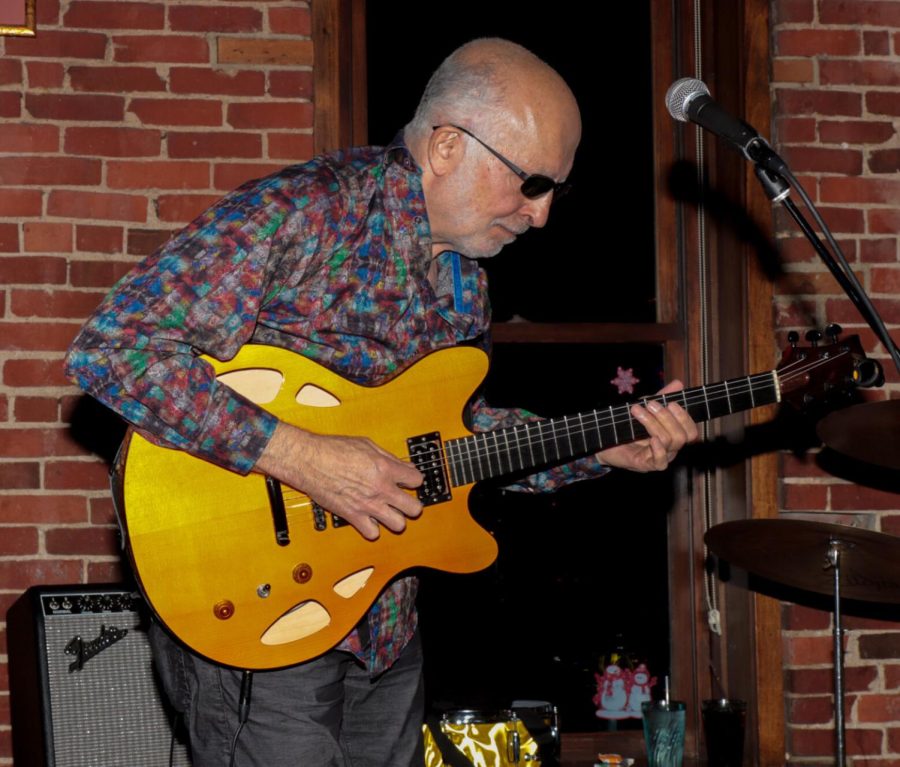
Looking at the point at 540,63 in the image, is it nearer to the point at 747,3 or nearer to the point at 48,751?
the point at 747,3

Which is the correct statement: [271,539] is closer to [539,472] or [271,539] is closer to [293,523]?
[293,523]

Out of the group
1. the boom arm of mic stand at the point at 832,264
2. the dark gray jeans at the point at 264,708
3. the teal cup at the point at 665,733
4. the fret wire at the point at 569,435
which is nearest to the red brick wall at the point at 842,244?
the teal cup at the point at 665,733

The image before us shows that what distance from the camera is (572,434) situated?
2.21m

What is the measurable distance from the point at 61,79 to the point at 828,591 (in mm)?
2256

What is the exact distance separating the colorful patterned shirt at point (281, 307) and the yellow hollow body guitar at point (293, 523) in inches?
1.7

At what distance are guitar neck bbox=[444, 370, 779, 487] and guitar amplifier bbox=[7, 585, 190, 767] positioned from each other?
103cm

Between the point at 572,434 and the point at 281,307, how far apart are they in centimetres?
66

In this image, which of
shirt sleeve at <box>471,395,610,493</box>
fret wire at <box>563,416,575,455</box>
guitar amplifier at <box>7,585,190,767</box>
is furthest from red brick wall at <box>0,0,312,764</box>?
fret wire at <box>563,416,575,455</box>

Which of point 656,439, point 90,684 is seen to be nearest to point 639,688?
point 656,439

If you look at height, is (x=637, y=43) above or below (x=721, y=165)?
above

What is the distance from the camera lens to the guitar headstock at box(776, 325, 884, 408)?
2.25 meters

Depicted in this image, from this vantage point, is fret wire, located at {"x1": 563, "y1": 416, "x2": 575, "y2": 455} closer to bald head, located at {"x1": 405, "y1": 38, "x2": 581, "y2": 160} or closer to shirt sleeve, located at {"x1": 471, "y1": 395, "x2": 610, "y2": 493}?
shirt sleeve, located at {"x1": 471, "y1": 395, "x2": 610, "y2": 493}

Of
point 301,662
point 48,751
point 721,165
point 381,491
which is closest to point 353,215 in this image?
point 381,491

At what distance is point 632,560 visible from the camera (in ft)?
10.7
